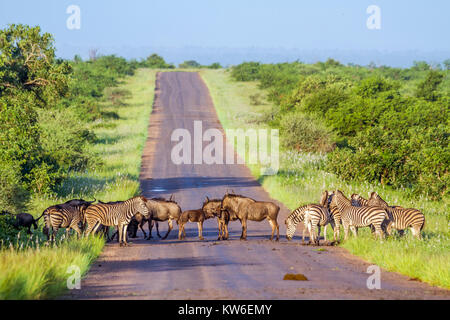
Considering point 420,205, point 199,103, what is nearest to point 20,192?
point 420,205

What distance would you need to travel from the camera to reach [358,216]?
56.2 ft

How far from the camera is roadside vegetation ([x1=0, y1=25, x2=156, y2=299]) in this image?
11963 mm

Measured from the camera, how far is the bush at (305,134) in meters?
43.0

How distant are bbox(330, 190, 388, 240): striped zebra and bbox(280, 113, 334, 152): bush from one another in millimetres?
25321

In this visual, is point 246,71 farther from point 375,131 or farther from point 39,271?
point 39,271

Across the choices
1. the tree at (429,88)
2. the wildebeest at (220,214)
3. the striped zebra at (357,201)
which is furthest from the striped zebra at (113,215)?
the tree at (429,88)

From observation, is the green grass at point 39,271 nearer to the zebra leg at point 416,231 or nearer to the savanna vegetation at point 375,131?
the zebra leg at point 416,231

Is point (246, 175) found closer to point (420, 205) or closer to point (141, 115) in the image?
point (420, 205)

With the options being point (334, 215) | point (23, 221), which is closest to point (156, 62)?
point (23, 221)

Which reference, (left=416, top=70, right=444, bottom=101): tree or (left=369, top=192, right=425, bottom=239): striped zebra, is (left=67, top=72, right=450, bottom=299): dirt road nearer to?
(left=369, top=192, right=425, bottom=239): striped zebra

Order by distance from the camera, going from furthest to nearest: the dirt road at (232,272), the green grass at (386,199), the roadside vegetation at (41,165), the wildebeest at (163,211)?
the wildebeest at (163,211), the green grass at (386,199), the roadside vegetation at (41,165), the dirt road at (232,272)

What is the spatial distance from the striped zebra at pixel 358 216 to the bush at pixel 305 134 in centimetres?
2532

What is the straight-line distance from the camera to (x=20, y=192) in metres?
20.8
